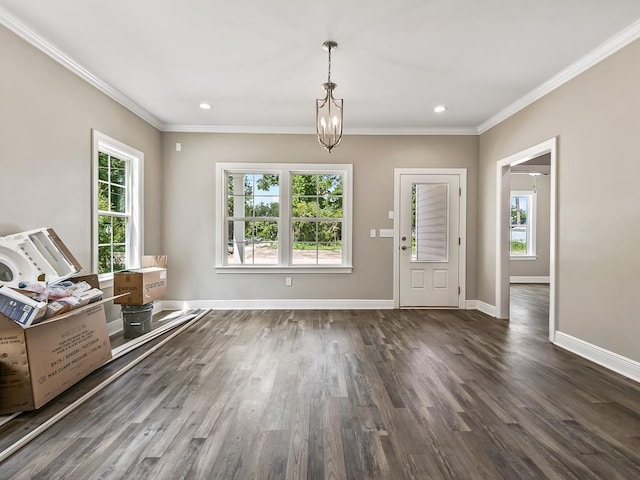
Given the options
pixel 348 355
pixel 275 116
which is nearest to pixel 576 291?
pixel 348 355

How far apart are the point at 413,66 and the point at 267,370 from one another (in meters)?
3.14

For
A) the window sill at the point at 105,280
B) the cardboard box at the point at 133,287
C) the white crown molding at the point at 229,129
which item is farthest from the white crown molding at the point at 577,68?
the window sill at the point at 105,280

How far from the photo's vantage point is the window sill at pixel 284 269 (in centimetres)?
505

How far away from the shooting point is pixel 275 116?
15.0ft

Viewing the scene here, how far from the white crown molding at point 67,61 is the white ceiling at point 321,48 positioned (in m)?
0.01

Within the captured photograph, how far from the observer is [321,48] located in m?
2.89

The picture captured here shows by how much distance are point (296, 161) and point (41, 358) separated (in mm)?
3810

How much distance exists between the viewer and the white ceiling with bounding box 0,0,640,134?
2.41 metres

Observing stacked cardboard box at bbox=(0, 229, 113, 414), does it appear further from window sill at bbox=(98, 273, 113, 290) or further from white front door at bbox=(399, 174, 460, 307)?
white front door at bbox=(399, 174, 460, 307)

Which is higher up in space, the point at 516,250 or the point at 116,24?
the point at 116,24

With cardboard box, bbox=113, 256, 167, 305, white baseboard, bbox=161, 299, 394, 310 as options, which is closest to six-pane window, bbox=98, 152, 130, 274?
cardboard box, bbox=113, 256, 167, 305

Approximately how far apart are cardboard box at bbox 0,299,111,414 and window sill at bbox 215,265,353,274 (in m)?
2.46

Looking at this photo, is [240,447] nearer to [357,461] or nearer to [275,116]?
[357,461]

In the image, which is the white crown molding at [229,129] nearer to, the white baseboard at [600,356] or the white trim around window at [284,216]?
the white trim around window at [284,216]
